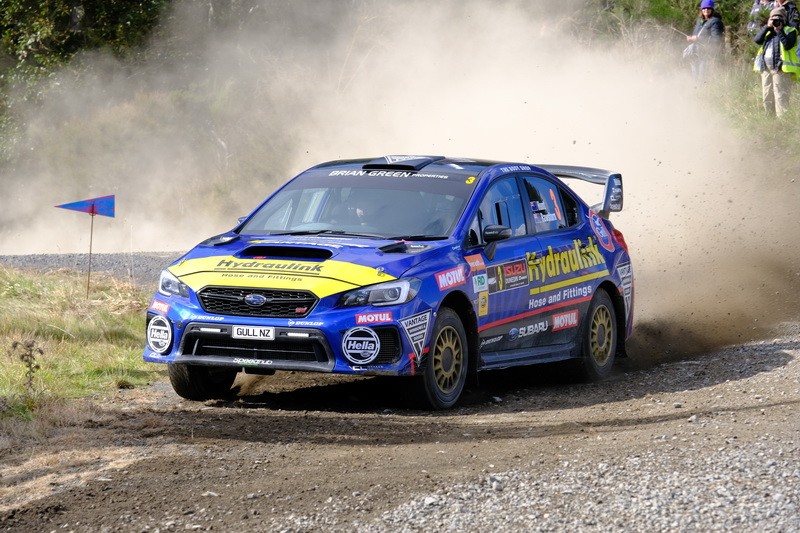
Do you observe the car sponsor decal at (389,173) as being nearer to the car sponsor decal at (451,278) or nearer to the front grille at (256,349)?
the car sponsor decal at (451,278)

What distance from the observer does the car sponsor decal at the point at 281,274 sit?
7969 mm

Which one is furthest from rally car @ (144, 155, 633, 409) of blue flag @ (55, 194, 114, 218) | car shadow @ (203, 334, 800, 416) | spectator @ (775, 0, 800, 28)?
spectator @ (775, 0, 800, 28)

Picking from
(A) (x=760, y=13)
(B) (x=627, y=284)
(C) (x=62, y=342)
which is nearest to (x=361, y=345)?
(B) (x=627, y=284)

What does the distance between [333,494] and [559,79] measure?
21.2 meters

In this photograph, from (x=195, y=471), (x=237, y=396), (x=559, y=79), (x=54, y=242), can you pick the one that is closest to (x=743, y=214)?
(x=559, y=79)

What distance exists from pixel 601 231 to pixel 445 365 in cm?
262

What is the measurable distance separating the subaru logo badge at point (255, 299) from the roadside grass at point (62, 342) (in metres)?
1.30

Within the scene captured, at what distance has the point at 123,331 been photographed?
11.8m

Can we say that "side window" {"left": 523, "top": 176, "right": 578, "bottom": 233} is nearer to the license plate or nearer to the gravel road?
the gravel road

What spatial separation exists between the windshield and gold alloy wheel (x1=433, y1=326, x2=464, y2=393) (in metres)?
0.69

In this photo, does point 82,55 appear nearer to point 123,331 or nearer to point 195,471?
point 123,331

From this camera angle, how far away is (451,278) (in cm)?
838

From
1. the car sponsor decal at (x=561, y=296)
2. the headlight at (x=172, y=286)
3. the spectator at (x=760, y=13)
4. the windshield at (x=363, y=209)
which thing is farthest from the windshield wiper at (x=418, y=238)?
the spectator at (x=760, y=13)

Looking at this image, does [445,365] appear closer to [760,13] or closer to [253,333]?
[253,333]
